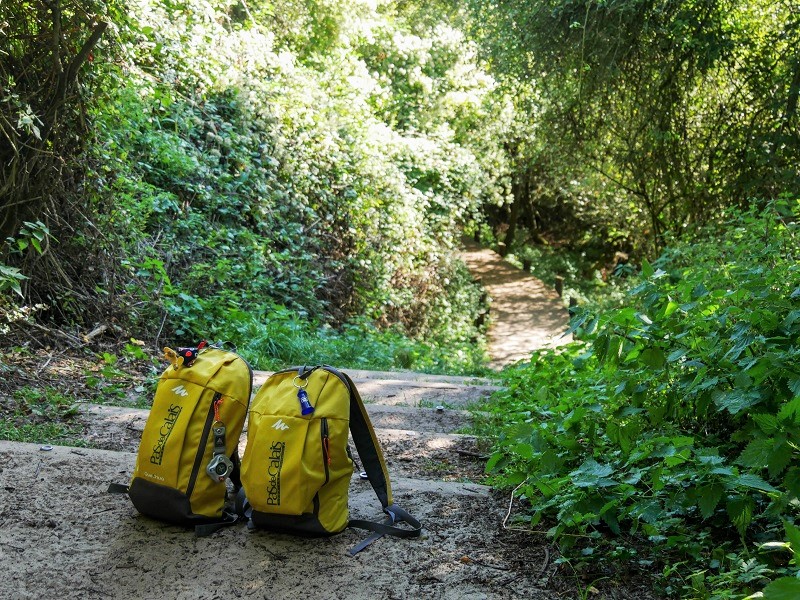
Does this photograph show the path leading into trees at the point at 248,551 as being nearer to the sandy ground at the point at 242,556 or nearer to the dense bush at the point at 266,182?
the sandy ground at the point at 242,556

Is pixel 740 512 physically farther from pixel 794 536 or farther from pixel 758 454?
pixel 794 536

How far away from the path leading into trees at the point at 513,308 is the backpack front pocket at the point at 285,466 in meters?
9.35

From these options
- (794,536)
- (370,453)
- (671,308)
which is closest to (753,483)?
(794,536)

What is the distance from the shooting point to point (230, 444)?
9.84 ft

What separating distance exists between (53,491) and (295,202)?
697 cm

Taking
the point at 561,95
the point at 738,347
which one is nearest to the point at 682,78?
the point at 561,95

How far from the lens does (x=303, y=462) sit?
8.98 ft

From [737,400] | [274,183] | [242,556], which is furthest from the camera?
[274,183]

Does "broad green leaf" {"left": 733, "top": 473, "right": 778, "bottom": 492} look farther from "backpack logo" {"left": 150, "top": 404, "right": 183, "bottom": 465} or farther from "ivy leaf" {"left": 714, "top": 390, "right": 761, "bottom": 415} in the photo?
"backpack logo" {"left": 150, "top": 404, "right": 183, "bottom": 465}

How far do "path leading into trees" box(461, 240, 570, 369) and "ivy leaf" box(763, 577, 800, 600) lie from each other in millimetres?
10278

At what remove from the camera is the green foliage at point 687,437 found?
2.32 meters

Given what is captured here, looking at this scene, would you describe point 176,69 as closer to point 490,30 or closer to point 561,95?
point 490,30

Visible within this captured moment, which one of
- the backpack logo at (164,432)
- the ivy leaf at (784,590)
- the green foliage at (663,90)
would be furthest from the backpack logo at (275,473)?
the green foliage at (663,90)

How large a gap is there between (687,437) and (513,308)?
13.7 m
